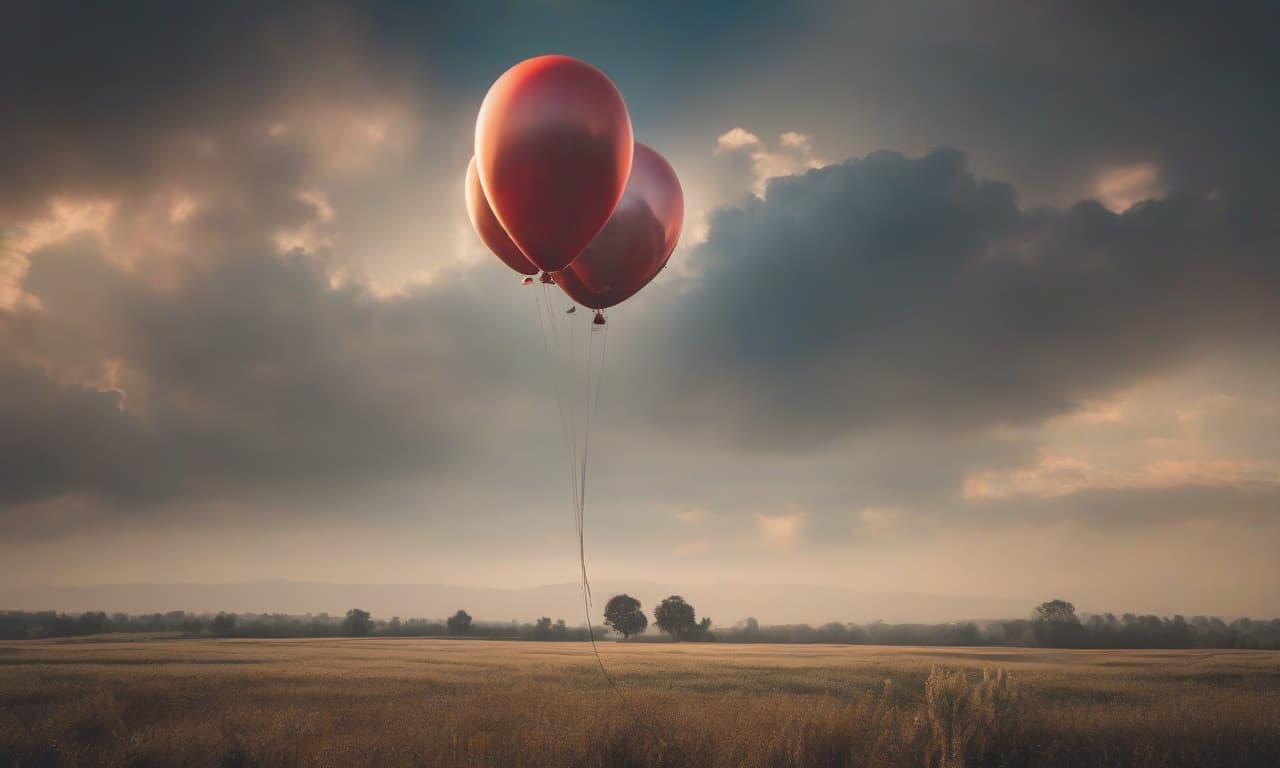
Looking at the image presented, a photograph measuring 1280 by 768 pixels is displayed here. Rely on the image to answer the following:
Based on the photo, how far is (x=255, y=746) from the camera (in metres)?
9.66

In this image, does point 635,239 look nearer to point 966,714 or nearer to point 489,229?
point 489,229

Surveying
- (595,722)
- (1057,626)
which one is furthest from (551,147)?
(1057,626)

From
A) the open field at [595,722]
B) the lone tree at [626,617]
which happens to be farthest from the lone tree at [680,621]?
the open field at [595,722]

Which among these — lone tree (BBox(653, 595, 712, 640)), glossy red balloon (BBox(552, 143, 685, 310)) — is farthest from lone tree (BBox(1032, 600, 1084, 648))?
glossy red balloon (BBox(552, 143, 685, 310))

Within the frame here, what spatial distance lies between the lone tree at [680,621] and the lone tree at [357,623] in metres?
33.2

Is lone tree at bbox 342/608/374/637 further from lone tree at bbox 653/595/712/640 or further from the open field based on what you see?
the open field

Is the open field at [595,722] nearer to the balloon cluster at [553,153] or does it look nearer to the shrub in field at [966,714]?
the shrub in field at [966,714]

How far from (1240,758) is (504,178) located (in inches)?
565

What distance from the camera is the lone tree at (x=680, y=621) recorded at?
76312 mm

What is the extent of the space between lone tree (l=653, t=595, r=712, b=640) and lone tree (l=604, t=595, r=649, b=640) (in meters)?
2.69

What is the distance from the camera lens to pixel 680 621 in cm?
7650

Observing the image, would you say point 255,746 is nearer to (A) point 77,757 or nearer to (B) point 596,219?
(A) point 77,757

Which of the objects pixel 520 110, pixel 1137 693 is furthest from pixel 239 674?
pixel 1137 693

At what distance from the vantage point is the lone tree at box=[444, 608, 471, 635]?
84.9 meters
